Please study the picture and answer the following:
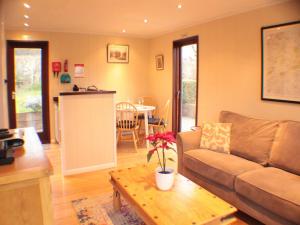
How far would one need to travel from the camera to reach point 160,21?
14.6ft

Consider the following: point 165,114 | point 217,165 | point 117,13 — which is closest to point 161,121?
point 165,114

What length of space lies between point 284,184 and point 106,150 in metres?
2.51

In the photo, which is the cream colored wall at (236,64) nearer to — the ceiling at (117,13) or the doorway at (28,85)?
the ceiling at (117,13)

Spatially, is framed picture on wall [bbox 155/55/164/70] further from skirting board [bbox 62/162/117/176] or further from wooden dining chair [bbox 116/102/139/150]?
skirting board [bbox 62/162/117/176]

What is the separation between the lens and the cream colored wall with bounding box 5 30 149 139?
17.2 feet

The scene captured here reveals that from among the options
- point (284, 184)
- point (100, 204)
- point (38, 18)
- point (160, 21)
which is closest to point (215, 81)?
point (160, 21)

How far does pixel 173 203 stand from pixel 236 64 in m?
2.58

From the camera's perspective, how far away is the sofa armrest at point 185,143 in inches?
130

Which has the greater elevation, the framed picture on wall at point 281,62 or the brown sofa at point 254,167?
the framed picture on wall at point 281,62

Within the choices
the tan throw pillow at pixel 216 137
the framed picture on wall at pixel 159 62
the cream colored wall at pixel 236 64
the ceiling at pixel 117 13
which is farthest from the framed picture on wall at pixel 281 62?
the framed picture on wall at pixel 159 62

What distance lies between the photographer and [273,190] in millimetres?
2129

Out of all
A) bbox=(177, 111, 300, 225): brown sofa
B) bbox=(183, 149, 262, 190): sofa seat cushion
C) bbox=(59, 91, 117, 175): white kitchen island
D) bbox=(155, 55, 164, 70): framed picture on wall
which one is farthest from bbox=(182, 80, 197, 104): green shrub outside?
bbox=(183, 149, 262, 190): sofa seat cushion

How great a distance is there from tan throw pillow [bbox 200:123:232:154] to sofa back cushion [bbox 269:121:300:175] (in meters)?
0.58

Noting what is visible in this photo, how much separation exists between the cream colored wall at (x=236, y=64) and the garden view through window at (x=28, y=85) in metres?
3.02
